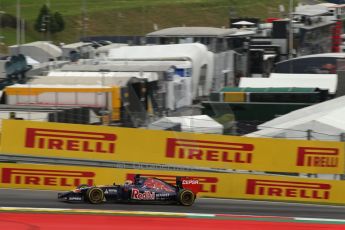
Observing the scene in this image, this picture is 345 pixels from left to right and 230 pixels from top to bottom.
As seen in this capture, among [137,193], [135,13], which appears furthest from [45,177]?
[135,13]

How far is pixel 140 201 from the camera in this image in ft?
49.9

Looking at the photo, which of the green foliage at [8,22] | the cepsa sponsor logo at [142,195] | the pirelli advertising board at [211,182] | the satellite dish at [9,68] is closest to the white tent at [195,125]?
the pirelli advertising board at [211,182]

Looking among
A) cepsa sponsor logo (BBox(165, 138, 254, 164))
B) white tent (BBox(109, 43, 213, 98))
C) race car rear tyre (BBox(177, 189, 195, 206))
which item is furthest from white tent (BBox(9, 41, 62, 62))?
race car rear tyre (BBox(177, 189, 195, 206))

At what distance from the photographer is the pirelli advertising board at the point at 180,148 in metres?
17.6

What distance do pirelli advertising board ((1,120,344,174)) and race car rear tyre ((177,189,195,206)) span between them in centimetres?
232

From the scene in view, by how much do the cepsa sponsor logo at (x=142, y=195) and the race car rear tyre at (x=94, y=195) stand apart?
0.67 meters

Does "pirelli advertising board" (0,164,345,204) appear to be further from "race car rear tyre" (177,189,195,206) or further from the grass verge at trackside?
the grass verge at trackside

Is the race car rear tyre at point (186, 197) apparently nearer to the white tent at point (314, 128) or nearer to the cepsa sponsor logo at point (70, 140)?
the cepsa sponsor logo at point (70, 140)

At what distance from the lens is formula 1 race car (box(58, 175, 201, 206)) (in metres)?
14.8

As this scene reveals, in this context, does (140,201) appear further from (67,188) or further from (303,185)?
(303,185)

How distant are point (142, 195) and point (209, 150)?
3211mm

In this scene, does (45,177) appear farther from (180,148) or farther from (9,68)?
(9,68)

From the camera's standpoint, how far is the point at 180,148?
17688 mm

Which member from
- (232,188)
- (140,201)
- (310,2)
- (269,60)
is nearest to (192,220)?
(140,201)
